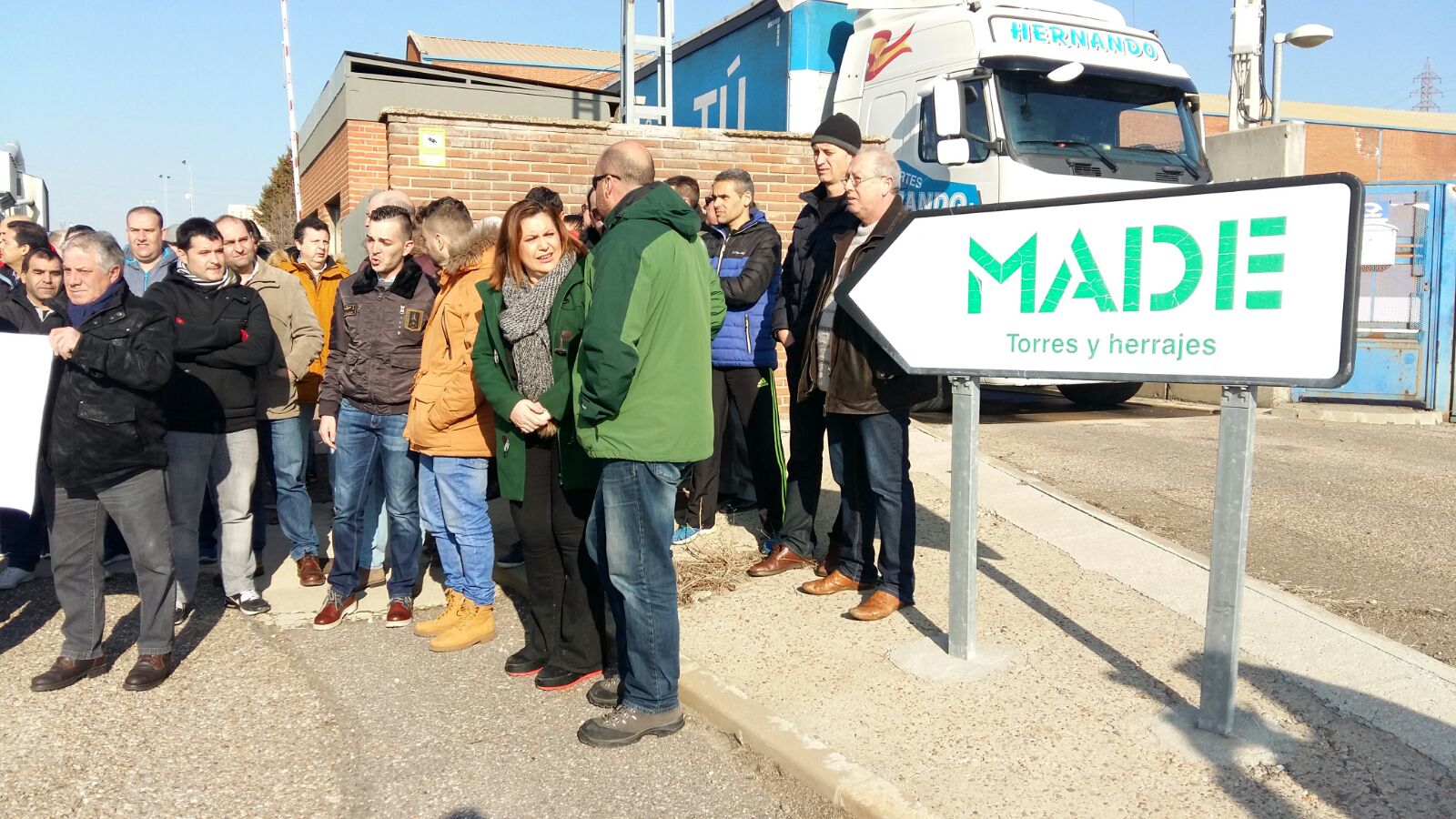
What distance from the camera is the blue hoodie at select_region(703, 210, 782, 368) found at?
18.6 ft

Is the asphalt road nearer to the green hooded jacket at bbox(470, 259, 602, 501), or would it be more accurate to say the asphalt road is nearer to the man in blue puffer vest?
the man in blue puffer vest

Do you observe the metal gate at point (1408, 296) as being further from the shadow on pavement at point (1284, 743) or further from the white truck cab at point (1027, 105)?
the shadow on pavement at point (1284, 743)

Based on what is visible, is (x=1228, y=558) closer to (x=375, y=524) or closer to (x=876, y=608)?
(x=876, y=608)

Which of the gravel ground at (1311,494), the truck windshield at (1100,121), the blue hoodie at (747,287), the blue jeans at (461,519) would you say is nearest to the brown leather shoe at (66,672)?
the blue jeans at (461,519)

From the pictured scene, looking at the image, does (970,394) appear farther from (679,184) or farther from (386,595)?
(386,595)

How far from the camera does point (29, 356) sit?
446cm

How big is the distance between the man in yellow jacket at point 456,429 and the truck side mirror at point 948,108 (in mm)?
5326

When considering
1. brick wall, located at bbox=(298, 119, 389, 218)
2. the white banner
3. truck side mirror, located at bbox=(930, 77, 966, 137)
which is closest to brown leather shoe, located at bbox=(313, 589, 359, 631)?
the white banner

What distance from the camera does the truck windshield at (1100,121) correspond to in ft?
30.5

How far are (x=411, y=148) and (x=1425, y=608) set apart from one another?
22.5ft

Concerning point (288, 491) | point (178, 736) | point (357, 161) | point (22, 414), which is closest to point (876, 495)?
point (178, 736)

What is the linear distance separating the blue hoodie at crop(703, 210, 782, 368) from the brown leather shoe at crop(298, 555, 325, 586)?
248 centimetres

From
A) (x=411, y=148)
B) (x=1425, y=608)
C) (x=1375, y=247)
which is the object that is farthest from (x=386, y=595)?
(x=1375, y=247)

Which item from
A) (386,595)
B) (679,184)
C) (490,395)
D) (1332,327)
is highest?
(679,184)
